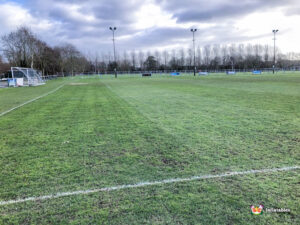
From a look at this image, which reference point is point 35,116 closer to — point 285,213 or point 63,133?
point 63,133

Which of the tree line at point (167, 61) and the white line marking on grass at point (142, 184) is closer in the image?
the white line marking on grass at point (142, 184)

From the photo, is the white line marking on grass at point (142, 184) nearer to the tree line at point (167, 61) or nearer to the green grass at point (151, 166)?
the green grass at point (151, 166)

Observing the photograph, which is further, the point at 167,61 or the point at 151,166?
the point at 167,61

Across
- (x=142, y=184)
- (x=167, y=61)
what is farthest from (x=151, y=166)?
(x=167, y=61)

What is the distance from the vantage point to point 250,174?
11.7ft

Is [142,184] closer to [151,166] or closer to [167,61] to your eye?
[151,166]

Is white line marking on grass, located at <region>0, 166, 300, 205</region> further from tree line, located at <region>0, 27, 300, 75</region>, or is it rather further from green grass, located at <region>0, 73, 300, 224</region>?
tree line, located at <region>0, 27, 300, 75</region>

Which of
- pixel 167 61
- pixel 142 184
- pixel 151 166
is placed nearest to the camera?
pixel 142 184

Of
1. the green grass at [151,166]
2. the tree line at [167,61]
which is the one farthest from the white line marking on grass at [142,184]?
the tree line at [167,61]

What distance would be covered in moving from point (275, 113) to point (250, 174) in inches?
211

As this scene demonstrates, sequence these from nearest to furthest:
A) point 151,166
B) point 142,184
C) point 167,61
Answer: point 142,184 < point 151,166 < point 167,61

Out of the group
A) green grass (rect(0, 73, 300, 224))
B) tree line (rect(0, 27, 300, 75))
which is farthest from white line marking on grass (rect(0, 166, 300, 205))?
tree line (rect(0, 27, 300, 75))

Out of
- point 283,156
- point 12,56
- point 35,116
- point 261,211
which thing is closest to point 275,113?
point 283,156

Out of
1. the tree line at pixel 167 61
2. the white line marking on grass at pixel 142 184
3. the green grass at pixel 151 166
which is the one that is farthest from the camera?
the tree line at pixel 167 61
